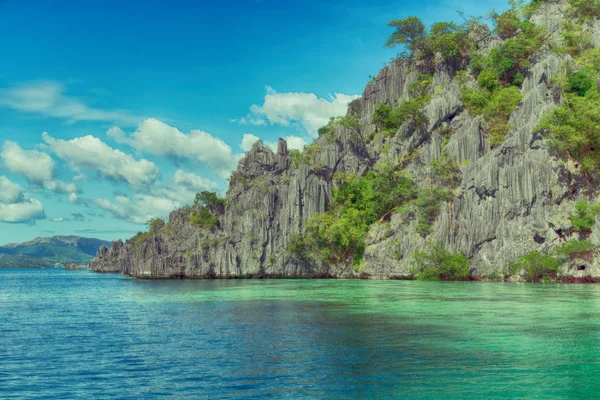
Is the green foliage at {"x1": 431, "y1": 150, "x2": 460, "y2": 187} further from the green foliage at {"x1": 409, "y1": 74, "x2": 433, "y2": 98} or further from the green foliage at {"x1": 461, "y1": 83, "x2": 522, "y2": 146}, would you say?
the green foliage at {"x1": 409, "y1": 74, "x2": 433, "y2": 98}

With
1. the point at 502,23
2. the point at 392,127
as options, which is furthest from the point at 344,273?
the point at 502,23

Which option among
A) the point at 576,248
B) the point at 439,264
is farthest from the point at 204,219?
the point at 576,248

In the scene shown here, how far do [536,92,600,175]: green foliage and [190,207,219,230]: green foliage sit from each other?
5856 cm

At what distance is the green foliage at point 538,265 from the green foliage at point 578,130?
1180 cm

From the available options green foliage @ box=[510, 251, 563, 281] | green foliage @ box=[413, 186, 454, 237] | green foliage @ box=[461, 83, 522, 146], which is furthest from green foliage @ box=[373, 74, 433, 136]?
green foliage @ box=[510, 251, 563, 281]

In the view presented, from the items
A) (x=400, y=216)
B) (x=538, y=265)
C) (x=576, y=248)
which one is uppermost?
(x=400, y=216)

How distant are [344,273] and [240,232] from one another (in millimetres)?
20865

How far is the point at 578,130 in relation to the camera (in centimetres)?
6269

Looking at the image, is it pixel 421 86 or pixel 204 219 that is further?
pixel 204 219

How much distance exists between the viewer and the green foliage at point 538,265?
60969 mm

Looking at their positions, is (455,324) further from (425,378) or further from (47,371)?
(47,371)

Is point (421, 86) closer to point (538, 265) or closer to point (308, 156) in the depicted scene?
point (308, 156)

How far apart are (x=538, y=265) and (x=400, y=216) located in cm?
2346

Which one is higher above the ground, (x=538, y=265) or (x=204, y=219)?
(x=204, y=219)
